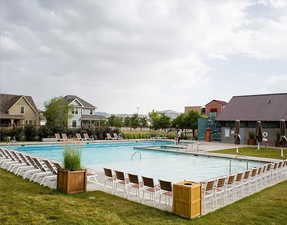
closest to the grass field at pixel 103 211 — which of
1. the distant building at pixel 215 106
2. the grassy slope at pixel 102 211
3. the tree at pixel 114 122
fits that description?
the grassy slope at pixel 102 211

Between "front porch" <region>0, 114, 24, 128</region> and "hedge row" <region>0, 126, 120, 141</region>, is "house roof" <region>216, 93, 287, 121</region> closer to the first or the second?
"hedge row" <region>0, 126, 120, 141</region>

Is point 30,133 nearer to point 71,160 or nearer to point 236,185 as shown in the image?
point 71,160

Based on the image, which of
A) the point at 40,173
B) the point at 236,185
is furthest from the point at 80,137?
the point at 236,185

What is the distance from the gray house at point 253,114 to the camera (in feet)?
93.3

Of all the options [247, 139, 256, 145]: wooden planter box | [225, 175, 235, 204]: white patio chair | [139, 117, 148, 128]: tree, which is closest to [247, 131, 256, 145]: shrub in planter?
[247, 139, 256, 145]: wooden planter box

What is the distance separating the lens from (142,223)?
16.7ft

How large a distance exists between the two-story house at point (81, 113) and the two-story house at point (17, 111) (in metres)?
7.29

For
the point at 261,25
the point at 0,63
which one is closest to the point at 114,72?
the point at 261,25

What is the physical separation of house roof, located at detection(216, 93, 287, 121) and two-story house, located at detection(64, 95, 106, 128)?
998 inches

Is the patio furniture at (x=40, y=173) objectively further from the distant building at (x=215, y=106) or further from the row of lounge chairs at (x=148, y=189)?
the distant building at (x=215, y=106)

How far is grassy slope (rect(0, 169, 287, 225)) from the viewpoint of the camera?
521cm

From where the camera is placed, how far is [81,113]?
48.2 m

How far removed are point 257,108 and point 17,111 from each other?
32.7 meters

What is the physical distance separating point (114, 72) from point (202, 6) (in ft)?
52.2
